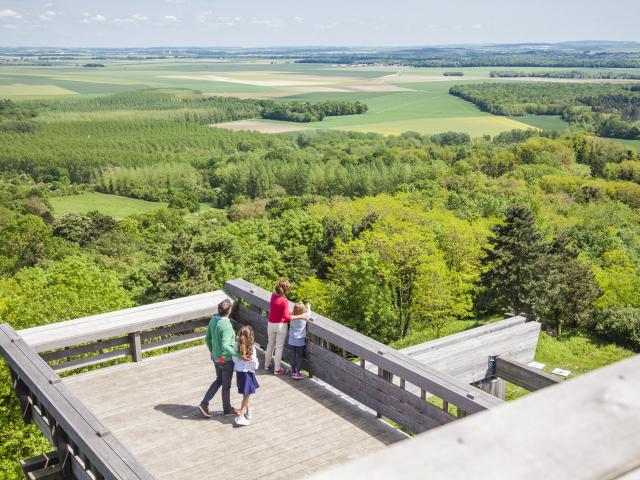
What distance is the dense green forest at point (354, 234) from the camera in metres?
34.9

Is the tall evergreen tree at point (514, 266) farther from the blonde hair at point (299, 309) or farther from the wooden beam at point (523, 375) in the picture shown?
the blonde hair at point (299, 309)

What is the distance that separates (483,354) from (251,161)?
132 meters

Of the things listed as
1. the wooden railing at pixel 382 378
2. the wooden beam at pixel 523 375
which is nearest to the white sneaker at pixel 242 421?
the wooden railing at pixel 382 378

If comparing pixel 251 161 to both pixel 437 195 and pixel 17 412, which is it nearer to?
pixel 437 195

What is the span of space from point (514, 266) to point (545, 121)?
14372 cm

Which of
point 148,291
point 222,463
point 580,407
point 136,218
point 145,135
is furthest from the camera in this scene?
point 145,135

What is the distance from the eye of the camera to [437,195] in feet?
261

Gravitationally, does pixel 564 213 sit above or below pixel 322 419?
below

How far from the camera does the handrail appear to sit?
595 cm

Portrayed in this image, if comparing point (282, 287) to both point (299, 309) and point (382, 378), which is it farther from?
point (382, 378)

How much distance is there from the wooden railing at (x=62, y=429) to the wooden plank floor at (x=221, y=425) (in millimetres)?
600

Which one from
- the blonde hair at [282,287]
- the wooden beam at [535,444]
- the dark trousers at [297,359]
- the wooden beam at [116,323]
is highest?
the wooden beam at [535,444]

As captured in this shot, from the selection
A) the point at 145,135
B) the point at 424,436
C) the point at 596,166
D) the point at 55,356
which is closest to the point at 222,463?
the point at 55,356

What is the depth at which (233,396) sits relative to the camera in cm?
853
